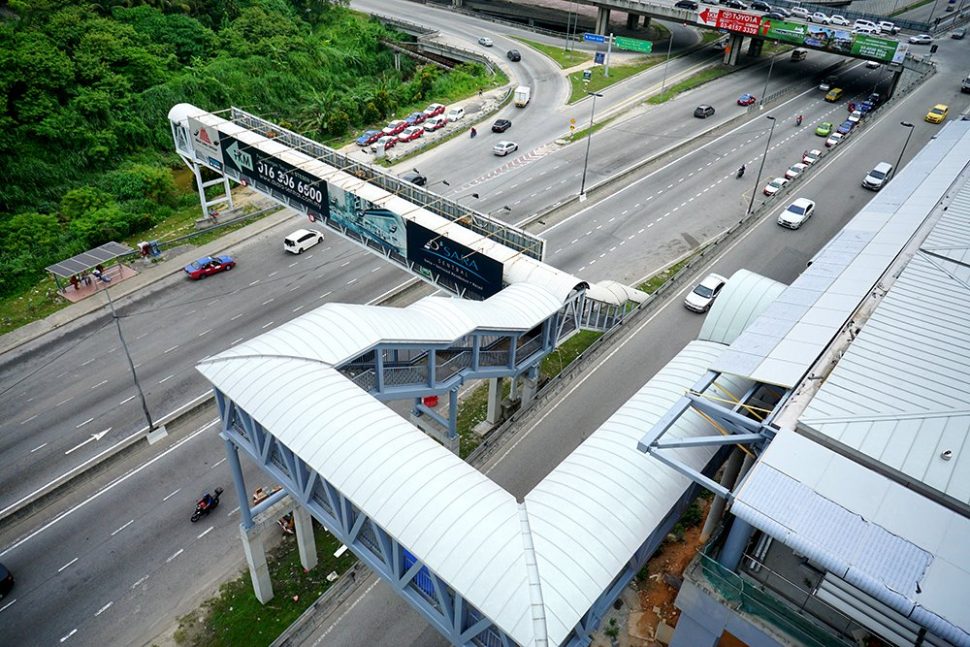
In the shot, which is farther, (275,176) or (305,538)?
(275,176)

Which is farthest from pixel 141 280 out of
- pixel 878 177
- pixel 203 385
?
pixel 878 177

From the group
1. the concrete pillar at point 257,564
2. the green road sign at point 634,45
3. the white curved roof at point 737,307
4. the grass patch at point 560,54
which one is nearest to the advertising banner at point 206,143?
the concrete pillar at point 257,564

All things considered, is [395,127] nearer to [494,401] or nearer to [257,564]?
[494,401]

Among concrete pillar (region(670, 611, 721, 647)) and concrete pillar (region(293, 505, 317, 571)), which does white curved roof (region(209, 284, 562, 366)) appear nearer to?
concrete pillar (region(293, 505, 317, 571))

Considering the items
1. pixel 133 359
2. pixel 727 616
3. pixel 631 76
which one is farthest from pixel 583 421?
pixel 631 76

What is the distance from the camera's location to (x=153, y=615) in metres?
25.7

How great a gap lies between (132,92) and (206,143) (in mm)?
24485

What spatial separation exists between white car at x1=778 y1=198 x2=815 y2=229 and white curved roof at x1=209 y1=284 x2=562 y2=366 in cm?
2989

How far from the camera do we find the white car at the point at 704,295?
40.2 m

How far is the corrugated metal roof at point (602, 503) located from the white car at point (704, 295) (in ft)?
60.2

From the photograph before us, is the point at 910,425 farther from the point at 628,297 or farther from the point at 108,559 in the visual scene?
the point at 108,559

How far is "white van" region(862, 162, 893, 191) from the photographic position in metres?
55.3

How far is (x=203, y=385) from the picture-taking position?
36156 millimetres

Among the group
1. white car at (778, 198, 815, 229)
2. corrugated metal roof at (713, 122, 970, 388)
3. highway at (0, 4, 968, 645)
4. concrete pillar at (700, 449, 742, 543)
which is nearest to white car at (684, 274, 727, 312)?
highway at (0, 4, 968, 645)
